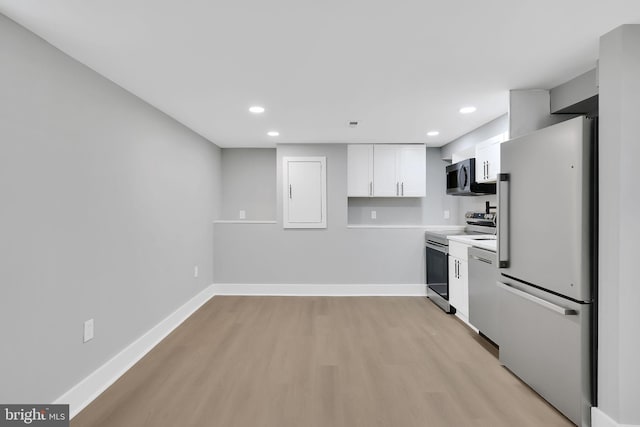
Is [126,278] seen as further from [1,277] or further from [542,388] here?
[542,388]

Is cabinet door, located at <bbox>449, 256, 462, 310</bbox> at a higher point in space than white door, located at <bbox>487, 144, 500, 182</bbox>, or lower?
lower

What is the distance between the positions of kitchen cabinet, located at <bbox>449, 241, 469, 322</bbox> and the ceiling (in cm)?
154


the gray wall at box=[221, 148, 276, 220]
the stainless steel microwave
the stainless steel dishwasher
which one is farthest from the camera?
the gray wall at box=[221, 148, 276, 220]

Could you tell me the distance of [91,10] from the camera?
63.9 inches

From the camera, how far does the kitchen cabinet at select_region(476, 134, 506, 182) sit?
342cm

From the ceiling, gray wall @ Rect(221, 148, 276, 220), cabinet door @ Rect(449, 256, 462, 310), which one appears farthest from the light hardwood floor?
the ceiling

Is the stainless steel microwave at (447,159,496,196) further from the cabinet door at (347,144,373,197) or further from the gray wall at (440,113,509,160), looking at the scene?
the cabinet door at (347,144,373,197)

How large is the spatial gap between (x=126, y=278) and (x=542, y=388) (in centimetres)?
318

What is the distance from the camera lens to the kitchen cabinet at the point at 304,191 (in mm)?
4918

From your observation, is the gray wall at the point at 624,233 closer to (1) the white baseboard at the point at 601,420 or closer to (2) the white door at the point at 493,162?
(1) the white baseboard at the point at 601,420

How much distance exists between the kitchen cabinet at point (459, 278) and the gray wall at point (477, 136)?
4.33 feet

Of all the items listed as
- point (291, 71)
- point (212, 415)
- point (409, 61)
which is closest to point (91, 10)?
point (291, 71)

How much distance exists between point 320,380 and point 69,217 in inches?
80.1

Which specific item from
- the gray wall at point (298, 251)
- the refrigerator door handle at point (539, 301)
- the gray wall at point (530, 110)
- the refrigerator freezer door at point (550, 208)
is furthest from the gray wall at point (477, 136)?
the refrigerator door handle at point (539, 301)
